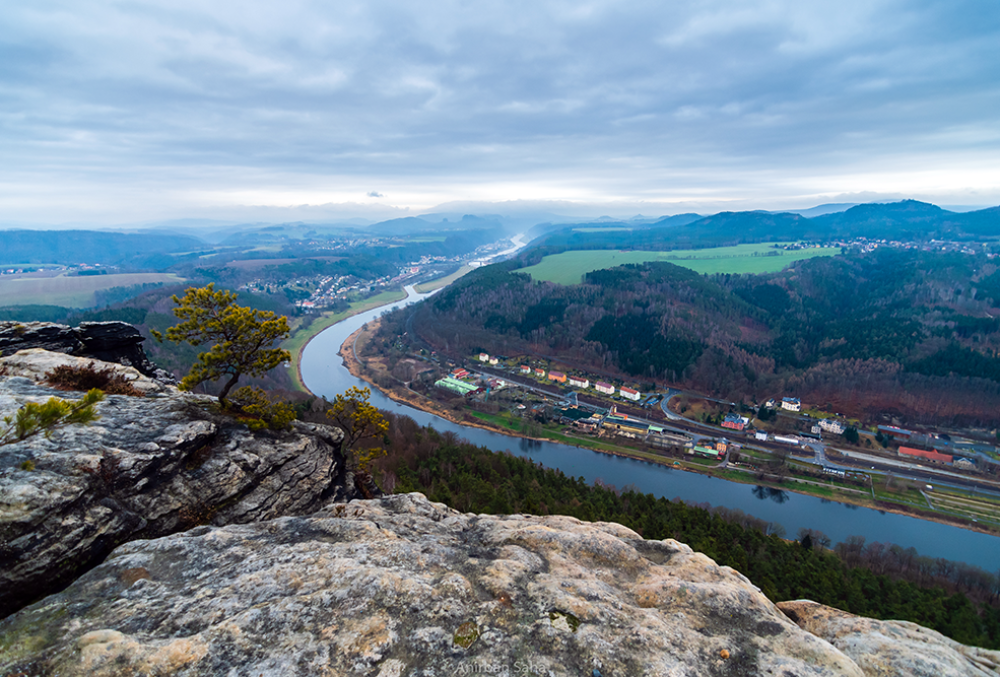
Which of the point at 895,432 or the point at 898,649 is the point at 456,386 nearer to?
the point at 895,432

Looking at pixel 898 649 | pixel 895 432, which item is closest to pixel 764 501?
pixel 895 432

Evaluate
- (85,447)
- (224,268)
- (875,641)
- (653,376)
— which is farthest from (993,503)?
(224,268)

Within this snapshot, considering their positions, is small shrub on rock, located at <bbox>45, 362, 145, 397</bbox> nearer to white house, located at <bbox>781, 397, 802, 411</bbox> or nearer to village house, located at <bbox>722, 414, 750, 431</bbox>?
village house, located at <bbox>722, 414, 750, 431</bbox>

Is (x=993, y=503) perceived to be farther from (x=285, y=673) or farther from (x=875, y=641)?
(x=285, y=673)

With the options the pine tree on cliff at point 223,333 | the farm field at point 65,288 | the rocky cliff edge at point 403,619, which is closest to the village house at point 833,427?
the rocky cliff edge at point 403,619

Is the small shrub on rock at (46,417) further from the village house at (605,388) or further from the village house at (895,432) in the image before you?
the village house at (895,432)

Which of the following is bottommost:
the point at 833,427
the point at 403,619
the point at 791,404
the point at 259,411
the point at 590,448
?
the point at 590,448

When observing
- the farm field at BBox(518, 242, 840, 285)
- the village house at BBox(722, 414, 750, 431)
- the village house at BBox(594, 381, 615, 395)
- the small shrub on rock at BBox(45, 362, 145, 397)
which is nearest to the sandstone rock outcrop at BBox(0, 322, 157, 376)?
the small shrub on rock at BBox(45, 362, 145, 397)
